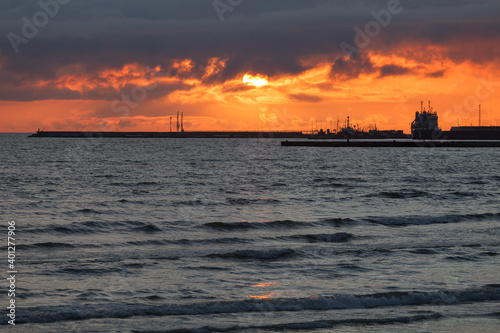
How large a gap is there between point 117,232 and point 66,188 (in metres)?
22.4

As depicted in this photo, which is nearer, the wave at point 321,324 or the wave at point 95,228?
the wave at point 321,324

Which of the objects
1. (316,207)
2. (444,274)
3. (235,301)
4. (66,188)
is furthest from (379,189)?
(235,301)

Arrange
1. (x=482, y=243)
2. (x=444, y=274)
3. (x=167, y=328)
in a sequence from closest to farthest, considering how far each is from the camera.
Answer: (x=167, y=328) < (x=444, y=274) < (x=482, y=243)

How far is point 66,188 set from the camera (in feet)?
145

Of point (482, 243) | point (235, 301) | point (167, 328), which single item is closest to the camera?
point (167, 328)

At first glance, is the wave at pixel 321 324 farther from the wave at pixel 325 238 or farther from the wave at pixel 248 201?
the wave at pixel 248 201

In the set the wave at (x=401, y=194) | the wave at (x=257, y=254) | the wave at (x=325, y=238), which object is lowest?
the wave at (x=257, y=254)

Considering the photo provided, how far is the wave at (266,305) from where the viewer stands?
12.1 meters

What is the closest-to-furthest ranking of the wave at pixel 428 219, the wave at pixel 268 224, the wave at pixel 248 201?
the wave at pixel 268 224
the wave at pixel 428 219
the wave at pixel 248 201

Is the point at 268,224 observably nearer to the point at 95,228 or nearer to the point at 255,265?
the point at 95,228

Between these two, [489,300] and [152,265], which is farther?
[152,265]

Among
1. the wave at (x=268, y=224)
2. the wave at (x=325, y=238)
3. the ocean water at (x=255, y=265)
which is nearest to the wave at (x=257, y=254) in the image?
the ocean water at (x=255, y=265)

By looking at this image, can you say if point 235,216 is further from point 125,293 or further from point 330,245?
point 125,293

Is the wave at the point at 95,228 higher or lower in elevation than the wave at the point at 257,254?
higher
